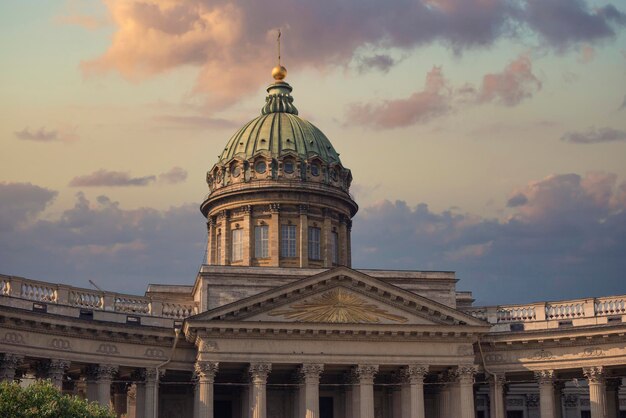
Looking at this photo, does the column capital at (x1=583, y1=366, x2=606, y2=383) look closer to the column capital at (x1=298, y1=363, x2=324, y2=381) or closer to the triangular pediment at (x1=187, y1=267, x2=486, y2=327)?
the triangular pediment at (x1=187, y1=267, x2=486, y2=327)

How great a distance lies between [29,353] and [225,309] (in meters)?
10.8

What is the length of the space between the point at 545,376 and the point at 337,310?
1323 centimetres

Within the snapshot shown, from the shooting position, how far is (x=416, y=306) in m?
66.0

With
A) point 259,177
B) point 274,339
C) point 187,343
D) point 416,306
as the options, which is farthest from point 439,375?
point 259,177

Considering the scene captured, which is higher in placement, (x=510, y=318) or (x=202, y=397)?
(x=510, y=318)

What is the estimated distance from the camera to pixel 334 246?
8206 cm

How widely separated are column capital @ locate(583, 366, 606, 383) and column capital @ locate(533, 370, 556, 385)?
2.00m

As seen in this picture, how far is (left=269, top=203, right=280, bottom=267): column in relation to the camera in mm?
79125

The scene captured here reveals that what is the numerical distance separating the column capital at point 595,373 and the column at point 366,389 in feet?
40.9

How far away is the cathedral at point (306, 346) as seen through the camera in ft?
205

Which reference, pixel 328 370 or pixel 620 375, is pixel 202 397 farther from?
pixel 620 375

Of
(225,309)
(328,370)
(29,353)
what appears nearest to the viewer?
(29,353)

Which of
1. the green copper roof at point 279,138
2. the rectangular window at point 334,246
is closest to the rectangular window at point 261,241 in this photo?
the rectangular window at point 334,246

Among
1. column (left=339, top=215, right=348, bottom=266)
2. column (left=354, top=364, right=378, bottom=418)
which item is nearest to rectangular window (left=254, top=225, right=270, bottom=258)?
column (left=339, top=215, right=348, bottom=266)
